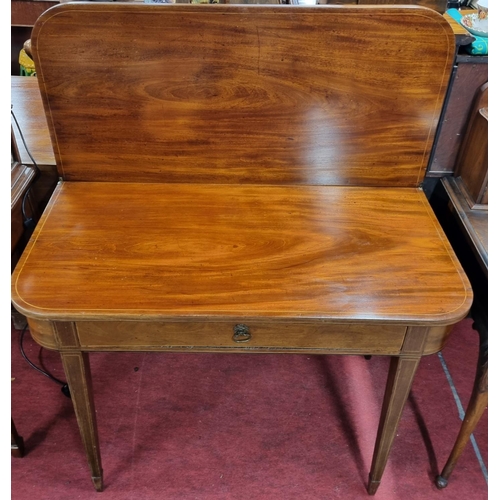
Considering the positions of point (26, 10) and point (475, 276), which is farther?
point (26, 10)

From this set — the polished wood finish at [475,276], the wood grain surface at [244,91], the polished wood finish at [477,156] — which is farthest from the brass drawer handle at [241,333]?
the polished wood finish at [477,156]

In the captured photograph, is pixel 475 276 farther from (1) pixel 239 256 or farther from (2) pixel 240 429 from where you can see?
(2) pixel 240 429

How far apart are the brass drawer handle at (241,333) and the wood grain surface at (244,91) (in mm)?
475

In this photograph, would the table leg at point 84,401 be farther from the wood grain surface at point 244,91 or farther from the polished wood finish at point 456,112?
the polished wood finish at point 456,112

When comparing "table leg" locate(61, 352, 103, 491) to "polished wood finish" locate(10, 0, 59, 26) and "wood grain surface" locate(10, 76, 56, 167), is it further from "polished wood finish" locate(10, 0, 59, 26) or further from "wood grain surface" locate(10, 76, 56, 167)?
"polished wood finish" locate(10, 0, 59, 26)

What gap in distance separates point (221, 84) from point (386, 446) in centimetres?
103

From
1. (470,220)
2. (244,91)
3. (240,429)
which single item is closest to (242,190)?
(244,91)

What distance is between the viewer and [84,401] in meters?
1.36

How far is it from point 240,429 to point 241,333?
2.12 feet

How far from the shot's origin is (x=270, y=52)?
52.8 inches

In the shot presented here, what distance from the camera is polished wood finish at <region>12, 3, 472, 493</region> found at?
Result: 1.20 meters

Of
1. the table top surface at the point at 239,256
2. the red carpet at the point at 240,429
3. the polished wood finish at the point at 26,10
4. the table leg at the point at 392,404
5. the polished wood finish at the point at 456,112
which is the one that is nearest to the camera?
the table top surface at the point at 239,256

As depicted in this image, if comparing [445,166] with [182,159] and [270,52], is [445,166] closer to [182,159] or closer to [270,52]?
[270,52]

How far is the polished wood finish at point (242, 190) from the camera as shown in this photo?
47.3 inches
